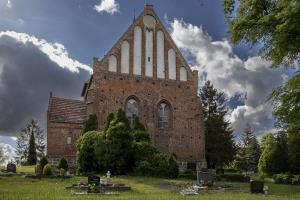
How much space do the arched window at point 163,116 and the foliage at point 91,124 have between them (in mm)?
6378

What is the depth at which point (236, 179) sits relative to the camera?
31.8 m

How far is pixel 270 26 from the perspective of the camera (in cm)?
1578

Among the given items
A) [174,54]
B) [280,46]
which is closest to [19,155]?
[174,54]

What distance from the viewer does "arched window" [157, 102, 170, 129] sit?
1458 inches

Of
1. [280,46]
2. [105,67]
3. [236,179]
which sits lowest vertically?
[236,179]

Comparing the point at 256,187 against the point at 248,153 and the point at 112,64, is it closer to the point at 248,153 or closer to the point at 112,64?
the point at 112,64

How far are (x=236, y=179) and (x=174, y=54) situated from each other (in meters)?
Result: 13.6

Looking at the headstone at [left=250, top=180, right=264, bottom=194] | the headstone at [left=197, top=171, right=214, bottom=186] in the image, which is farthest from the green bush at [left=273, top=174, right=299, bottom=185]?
the headstone at [left=250, top=180, right=264, bottom=194]

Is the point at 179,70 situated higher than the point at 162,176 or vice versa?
the point at 179,70

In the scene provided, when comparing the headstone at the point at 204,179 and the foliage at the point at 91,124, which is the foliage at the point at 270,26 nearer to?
the headstone at the point at 204,179

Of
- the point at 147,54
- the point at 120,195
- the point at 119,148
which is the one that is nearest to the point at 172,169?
the point at 119,148

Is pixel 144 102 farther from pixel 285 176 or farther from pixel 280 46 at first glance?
pixel 280 46

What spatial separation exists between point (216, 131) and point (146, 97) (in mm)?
13505

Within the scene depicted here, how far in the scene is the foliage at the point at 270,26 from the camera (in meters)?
13.8
